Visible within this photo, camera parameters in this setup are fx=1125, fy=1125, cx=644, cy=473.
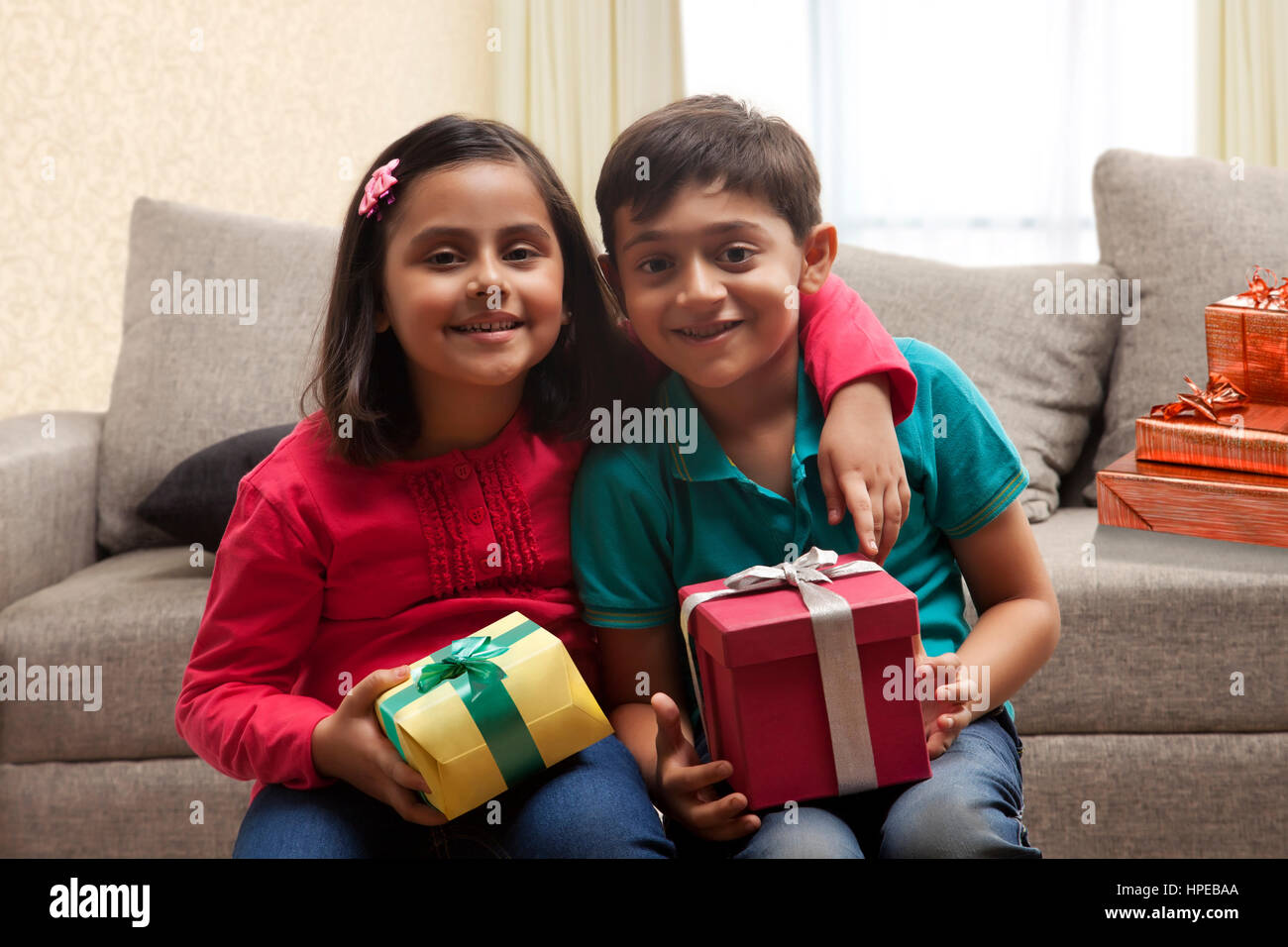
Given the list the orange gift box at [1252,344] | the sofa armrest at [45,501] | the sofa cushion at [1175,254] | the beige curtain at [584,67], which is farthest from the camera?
the beige curtain at [584,67]

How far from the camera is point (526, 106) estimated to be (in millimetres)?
3555

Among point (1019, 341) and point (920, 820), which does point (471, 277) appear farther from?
point (1019, 341)

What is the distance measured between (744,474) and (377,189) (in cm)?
42

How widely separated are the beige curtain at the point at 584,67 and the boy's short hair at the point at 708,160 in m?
2.43

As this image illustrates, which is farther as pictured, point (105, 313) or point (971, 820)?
point (105, 313)

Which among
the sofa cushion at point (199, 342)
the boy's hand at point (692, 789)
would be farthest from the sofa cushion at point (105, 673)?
the boy's hand at point (692, 789)

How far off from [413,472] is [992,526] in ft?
1.80

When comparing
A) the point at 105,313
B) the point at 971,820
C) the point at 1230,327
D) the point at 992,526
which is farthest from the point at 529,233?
the point at 105,313

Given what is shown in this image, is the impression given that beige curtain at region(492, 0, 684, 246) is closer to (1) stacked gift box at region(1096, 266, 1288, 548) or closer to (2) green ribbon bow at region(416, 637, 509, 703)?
(1) stacked gift box at region(1096, 266, 1288, 548)

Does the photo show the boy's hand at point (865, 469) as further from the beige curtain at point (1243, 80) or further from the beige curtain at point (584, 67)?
the beige curtain at point (1243, 80)

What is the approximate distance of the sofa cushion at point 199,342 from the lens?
1888 millimetres

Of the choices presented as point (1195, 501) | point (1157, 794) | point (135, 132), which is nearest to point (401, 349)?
point (1195, 501)

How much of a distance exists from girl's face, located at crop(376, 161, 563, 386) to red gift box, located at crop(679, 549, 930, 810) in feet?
0.96
